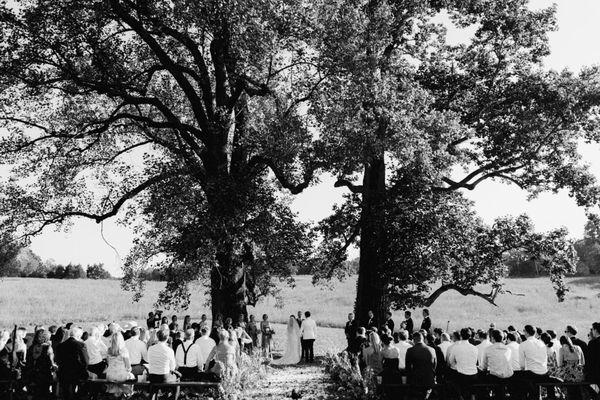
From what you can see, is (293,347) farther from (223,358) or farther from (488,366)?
(488,366)

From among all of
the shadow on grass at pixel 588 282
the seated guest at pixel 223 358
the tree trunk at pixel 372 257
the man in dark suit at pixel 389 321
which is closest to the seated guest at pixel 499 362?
the seated guest at pixel 223 358

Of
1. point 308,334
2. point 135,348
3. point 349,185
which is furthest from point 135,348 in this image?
point 349,185

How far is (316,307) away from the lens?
2160 inches

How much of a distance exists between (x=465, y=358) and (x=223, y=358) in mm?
6105

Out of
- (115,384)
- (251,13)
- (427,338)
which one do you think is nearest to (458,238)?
(427,338)

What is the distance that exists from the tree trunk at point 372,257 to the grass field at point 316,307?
1288cm

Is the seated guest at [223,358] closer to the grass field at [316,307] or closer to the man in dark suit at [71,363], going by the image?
the man in dark suit at [71,363]

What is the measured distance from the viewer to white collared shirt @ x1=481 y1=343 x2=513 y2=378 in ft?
41.3

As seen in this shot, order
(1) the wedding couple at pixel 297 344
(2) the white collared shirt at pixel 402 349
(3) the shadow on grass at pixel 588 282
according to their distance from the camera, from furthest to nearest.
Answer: (3) the shadow on grass at pixel 588 282
(1) the wedding couple at pixel 297 344
(2) the white collared shirt at pixel 402 349

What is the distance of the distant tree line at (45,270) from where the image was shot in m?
114

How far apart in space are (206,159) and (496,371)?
15096 millimetres

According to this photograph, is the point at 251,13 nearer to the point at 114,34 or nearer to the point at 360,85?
the point at 360,85

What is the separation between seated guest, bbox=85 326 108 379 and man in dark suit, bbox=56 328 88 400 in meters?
0.64

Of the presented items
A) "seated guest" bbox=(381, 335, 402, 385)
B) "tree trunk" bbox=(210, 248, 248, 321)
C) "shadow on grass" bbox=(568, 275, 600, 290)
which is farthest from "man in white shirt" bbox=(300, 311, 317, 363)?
"shadow on grass" bbox=(568, 275, 600, 290)
